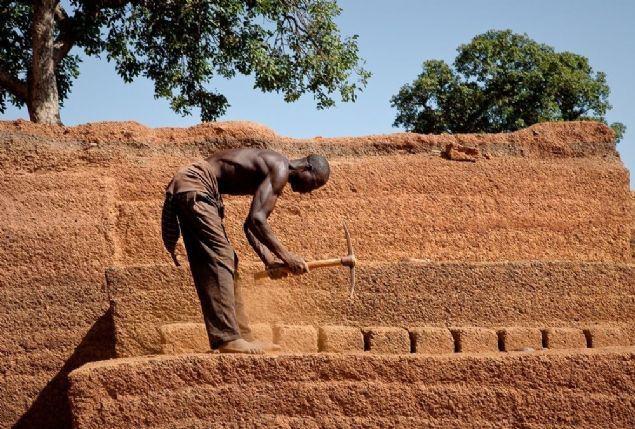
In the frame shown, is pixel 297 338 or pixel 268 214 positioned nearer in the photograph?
pixel 268 214

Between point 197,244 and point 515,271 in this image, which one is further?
point 515,271

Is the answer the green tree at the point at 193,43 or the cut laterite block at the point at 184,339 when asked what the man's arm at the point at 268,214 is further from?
the green tree at the point at 193,43

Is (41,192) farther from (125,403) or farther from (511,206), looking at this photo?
(511,206)

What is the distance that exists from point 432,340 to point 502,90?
607 inches

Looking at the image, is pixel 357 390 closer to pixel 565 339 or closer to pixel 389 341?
pixel 389 341

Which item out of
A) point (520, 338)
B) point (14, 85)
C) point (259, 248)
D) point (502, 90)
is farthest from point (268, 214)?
point (502, 90)

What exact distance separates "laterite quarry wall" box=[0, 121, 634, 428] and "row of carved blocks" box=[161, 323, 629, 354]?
36.6 inches

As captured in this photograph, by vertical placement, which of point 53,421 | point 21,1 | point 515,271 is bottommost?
point 53,421

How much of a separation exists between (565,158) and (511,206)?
743mm

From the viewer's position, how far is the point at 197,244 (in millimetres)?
5117

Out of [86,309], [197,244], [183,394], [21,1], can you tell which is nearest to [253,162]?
[197,244]

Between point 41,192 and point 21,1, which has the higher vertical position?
point 21,1

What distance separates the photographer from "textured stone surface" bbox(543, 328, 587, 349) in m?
5.77

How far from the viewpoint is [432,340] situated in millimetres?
5531
